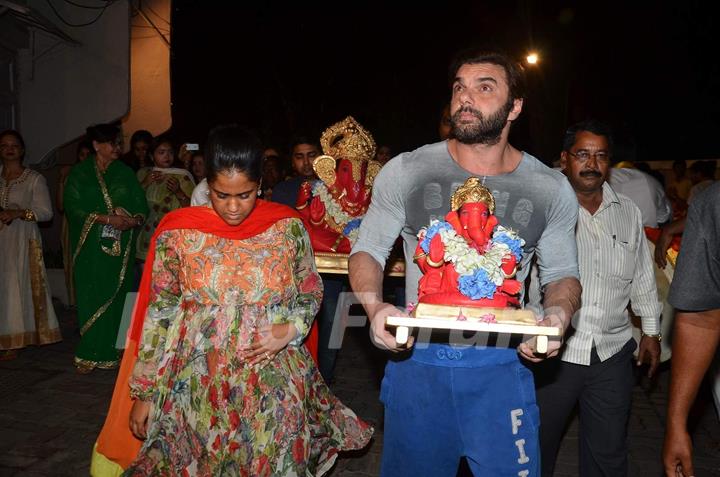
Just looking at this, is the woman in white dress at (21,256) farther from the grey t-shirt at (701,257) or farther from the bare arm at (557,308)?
the grey t-shirt at (701,257)

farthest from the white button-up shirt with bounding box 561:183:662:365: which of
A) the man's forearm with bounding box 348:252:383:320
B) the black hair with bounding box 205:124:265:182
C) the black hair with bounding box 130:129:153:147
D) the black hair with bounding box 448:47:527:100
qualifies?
the black hair with bounding box 130:129:153:147

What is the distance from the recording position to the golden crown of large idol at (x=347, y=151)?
20.9ft

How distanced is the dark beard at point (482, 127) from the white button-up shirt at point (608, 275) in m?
1.36

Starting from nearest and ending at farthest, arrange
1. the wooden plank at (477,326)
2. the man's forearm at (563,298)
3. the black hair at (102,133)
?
1. the wooden plank at (477,326)
2. the man's forearm at (563,298)
3. the black hair at (102,133)

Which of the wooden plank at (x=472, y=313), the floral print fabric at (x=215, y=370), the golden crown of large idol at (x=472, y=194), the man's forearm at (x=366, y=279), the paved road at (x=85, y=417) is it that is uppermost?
the golden crown of large idol at (x=472, y=194)

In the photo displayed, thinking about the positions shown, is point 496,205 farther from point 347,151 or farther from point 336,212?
point 347,151

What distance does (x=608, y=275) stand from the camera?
391cm

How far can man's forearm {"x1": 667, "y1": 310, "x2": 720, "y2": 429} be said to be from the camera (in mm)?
2520

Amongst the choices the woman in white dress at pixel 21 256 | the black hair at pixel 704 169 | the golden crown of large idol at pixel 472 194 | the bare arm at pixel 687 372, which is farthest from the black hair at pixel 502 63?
the black hair at pixel 704 169

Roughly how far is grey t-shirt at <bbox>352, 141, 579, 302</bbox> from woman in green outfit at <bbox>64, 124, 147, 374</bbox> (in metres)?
4.79

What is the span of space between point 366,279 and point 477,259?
1.57 feet

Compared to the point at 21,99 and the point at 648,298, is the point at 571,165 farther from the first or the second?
the point at 21,99

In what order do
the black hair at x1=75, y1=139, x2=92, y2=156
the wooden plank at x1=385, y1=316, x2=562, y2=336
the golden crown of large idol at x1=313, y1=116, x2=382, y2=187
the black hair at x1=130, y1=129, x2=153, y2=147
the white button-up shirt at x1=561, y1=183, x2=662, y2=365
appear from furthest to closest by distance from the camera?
the black hair at x1=130, y1=129, x2=153, y2=147, the black hair at x1=75, y1=139, x2=92, y2=156, the golden crown of large idol at x1=313, y1=116, x2=382, y2=187, the white button-up shirt at x1=561, y1=183, x2=662, y2=365, the wooden plank at x1=385, y1=316, x2=562, y2=336

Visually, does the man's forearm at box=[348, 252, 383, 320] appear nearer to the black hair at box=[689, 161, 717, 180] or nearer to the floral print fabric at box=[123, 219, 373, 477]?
the floral print fabric at box=[123, 219, 373, 477]
